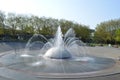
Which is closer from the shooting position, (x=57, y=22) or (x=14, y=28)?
(x=14, y=28)

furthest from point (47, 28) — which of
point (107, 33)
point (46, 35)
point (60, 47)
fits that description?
point (60, 47)

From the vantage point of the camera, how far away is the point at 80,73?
11.6 metres

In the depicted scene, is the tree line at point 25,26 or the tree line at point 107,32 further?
the tree line at point 107,32

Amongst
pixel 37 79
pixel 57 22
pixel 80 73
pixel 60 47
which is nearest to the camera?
pixel 37 79

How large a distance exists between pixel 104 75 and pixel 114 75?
2.19 feet

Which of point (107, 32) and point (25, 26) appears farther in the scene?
point (107, 32)

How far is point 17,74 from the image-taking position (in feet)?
35.8

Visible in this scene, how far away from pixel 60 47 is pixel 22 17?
30573 mm

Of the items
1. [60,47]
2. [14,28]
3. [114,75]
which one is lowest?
[114,75]

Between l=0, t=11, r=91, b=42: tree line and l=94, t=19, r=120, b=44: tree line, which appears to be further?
l=94, t=19, r=120, b=44: tree line

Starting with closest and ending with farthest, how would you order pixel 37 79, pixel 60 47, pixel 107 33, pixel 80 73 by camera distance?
pixel 37 79
pixel 80 73
pixel 60 47
pixel 107 33

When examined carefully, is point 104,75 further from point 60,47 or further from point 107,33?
point 107,33

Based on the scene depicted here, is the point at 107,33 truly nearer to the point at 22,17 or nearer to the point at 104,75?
the point at 22,17

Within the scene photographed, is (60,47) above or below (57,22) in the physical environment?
below
